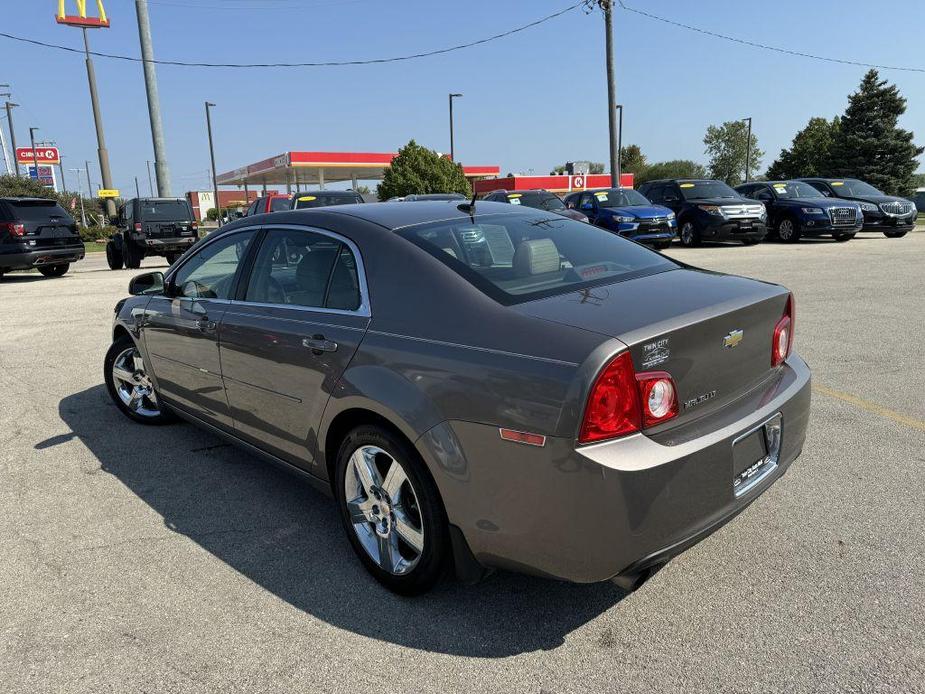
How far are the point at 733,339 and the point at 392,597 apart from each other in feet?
5.60

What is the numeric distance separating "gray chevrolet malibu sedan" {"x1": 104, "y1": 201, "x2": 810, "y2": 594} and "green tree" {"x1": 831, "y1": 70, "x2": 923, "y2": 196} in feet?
170

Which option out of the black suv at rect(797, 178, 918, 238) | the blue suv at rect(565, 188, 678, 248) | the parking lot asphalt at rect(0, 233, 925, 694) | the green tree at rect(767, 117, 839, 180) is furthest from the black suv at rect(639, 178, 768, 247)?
the green tree at rect(767, 117, 839, 180)

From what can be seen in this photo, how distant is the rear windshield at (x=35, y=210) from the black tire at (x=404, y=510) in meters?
15.5

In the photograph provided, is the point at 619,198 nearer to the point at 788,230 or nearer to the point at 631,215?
the point at 631,215

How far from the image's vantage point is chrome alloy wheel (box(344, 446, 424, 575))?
9.09ft

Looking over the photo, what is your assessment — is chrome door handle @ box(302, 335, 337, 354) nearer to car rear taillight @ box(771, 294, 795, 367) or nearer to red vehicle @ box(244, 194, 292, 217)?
car rear taillight @ box(771, 294, 795, 367)

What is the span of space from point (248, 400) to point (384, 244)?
1.18 m

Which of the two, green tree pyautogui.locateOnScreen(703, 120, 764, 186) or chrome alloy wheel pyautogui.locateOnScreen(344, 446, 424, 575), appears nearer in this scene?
chrome alloy wheel pyautogui.locateOnScreen(344, 446, 424, 575)

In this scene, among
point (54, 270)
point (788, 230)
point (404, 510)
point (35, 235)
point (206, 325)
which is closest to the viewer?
point (404, 510)

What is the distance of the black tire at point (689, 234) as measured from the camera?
1802 cm

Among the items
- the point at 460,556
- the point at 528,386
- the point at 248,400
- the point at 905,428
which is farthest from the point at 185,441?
the point at 905,428

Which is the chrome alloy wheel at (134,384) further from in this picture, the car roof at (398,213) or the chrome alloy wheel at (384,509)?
the chrome alloy wheel at (384,509)

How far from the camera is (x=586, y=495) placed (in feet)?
7.12

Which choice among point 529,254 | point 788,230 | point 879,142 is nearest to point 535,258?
point 529,254
